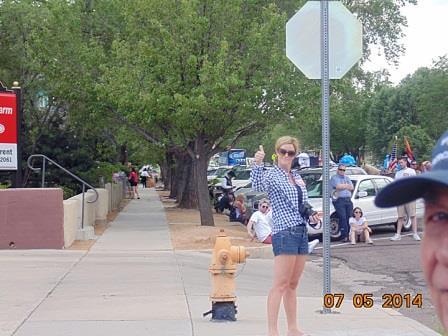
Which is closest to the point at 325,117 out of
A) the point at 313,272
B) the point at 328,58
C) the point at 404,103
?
the point at 328,58

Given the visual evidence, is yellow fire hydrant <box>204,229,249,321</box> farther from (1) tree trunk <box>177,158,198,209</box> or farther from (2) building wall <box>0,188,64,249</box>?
(1) tree trunk <box>177,158,198,209</box>

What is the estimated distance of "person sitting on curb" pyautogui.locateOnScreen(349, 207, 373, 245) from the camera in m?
17.7

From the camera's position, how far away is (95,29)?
24828mm

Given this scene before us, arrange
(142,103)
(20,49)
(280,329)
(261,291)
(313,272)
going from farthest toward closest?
(20,49)
(142,103)
(313,272)
(261,291)
(280,329)

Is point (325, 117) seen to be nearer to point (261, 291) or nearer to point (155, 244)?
point (261, 291)

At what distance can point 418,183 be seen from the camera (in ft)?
6.26

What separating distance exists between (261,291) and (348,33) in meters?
3.87

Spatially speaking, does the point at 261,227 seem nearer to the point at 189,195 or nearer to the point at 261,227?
the point at 261,227

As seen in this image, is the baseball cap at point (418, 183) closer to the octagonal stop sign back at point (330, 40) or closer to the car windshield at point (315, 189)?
the octagonal stop sign back at point (330, 40)

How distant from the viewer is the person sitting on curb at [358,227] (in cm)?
1766

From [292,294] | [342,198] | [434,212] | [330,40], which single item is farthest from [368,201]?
[434,212]

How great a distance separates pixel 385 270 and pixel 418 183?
1219 cm

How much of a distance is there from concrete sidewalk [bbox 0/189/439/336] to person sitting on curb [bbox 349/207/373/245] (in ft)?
9.23
